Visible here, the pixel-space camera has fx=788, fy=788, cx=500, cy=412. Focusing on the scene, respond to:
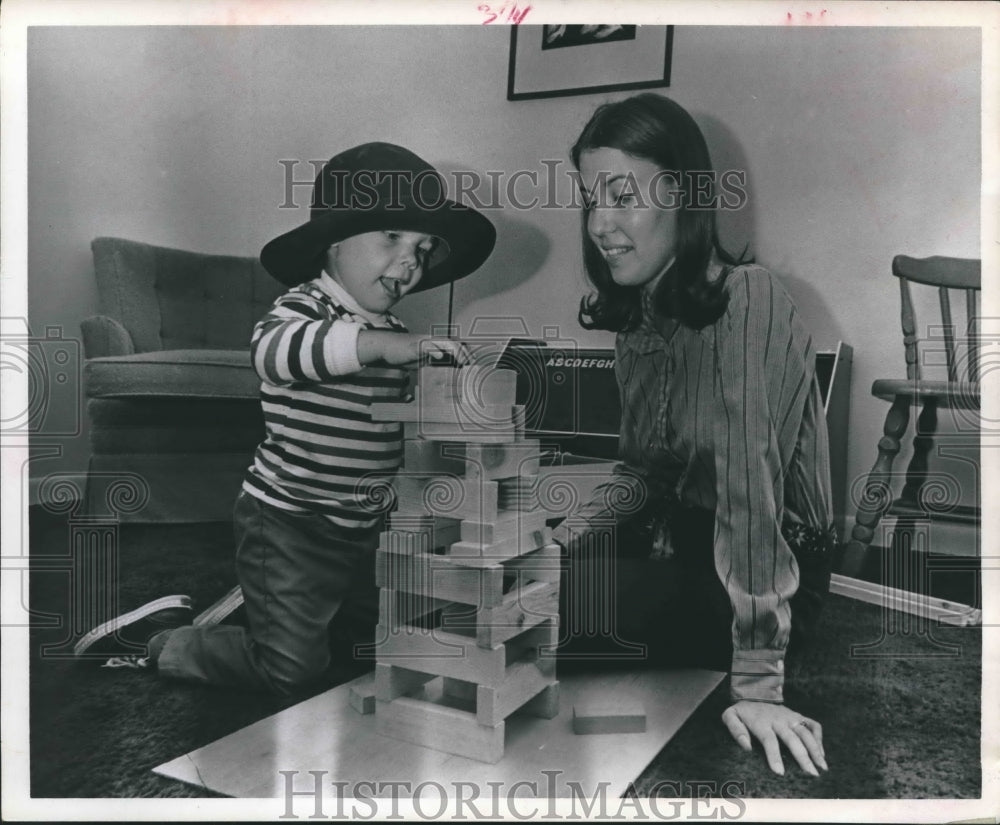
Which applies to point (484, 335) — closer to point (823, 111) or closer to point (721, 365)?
point (721, 365)

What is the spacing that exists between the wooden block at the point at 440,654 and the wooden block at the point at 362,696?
0.15ft

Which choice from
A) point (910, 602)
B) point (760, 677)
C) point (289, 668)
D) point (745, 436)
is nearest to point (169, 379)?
point (289, 668)

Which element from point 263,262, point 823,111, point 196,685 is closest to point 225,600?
point 196,685

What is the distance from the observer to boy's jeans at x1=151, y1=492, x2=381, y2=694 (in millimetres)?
1069

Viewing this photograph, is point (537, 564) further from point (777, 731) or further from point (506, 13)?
point (506, 13)

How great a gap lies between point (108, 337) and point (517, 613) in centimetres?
68

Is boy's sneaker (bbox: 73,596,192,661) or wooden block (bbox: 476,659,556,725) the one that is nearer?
wooden block (bbox: 476,659,556,725)

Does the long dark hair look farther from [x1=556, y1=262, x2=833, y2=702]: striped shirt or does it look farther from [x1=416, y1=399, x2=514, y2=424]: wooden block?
[x1=416, y1=399, x2=514, y2=424]: wooden block

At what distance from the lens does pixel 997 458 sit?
1116 mm

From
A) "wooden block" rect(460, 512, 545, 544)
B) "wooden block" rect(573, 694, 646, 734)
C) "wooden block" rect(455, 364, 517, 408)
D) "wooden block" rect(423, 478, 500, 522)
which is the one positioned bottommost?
"wooden block" rect(573, 694, 646, 734)

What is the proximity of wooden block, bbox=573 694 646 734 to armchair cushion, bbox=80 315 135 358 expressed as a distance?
0.79 meters

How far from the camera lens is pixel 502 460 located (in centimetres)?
101

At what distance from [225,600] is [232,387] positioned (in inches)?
11.6

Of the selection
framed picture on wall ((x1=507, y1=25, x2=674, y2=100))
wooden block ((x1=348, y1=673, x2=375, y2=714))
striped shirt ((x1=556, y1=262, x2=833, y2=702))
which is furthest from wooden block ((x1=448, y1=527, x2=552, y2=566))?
framed picture on wall ((x1=507, y1=25, x2=674, y2=100))
